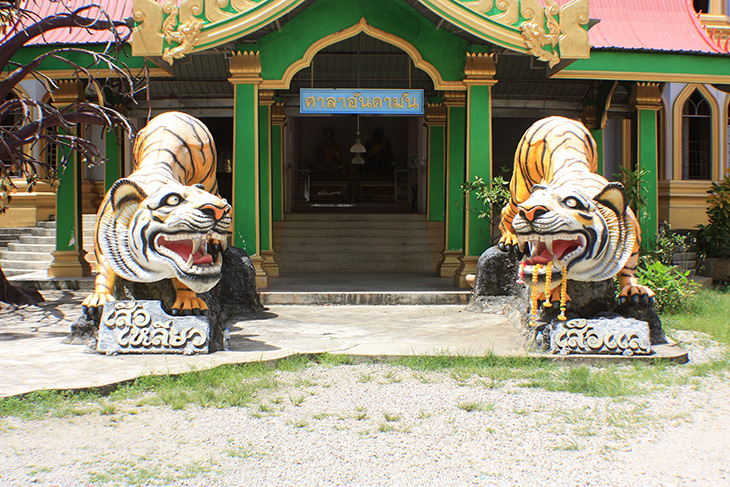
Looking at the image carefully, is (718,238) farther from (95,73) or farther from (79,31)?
(79,31)

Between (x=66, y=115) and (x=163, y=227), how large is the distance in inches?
148

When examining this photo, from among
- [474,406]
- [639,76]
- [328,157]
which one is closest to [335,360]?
[474,406]

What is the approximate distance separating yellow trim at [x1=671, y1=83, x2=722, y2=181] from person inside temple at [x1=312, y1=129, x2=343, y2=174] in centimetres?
1084

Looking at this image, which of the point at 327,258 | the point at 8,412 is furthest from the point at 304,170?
the point at 8,412

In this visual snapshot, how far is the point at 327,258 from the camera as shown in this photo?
12633 mm

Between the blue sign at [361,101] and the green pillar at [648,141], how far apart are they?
3924 millimetres

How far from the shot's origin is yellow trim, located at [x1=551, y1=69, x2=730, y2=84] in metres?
9.62

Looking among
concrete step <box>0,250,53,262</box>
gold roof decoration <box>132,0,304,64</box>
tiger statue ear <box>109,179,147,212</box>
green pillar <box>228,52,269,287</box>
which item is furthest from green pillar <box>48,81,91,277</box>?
tiger statue ear <box>109,179,147,212</box>

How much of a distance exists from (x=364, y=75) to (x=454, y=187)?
2.73m

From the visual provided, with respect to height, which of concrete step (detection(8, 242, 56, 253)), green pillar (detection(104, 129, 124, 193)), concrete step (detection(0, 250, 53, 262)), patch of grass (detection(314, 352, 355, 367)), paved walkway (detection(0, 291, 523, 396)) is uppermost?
green pillar (detection(104, 129, 124, 193))

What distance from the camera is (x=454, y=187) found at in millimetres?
11430

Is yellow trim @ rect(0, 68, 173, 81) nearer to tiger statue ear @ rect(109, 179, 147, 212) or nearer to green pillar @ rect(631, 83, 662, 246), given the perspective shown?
tiger statue ear @ rect(109, 179, 147, 212)

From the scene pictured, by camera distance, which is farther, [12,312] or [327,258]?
[327,258]

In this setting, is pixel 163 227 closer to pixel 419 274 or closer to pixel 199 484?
pixel 199 484
